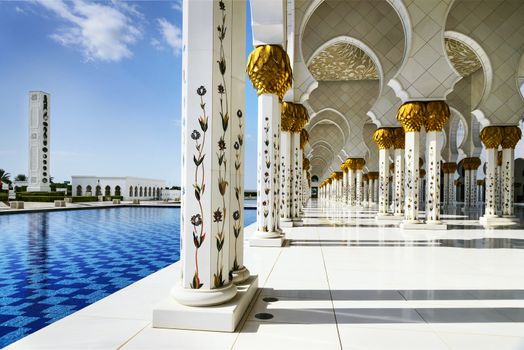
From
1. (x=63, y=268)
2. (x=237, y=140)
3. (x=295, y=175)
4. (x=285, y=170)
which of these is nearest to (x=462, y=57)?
(x=295, y=175)

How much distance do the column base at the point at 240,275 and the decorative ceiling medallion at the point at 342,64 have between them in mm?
11389

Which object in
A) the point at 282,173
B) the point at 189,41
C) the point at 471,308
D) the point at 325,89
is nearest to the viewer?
the point at 189,41

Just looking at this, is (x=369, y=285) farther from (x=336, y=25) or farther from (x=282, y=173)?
(x=336, y=25)

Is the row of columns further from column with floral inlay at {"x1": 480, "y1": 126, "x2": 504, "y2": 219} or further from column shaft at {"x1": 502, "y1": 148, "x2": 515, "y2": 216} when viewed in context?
column shaft at {"x1": 502, "y1": 148, "x2": 515, "y2": 216}

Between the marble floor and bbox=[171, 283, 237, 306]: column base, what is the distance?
0.19m

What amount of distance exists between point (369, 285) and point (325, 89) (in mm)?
13610

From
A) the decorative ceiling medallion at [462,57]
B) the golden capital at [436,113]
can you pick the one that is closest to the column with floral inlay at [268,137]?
the golden capital at [436,113]

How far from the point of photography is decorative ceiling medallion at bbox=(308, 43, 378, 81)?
1309 centimetres

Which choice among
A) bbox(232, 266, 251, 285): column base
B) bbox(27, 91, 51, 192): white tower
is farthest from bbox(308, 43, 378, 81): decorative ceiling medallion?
bbox(27, 91, 51, 192): white tower

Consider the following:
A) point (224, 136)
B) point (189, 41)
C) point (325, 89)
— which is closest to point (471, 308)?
point (224, 136)

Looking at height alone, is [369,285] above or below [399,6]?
below

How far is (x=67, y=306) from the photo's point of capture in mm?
3457

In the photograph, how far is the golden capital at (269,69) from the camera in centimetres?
515

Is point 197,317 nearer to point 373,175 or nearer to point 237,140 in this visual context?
point 237,140
